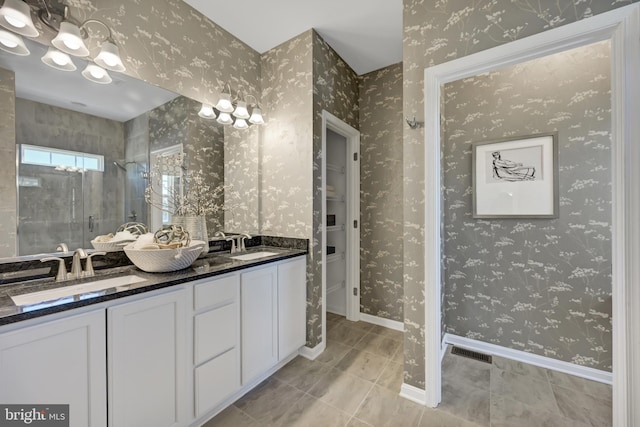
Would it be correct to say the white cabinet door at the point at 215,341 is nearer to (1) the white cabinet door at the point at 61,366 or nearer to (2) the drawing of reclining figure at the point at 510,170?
(1) the white cabinet door at the point at 61,366

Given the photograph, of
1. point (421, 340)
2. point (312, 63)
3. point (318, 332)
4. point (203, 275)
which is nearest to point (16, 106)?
point (203, 275)

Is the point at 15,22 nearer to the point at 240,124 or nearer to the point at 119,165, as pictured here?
the point at 119,165

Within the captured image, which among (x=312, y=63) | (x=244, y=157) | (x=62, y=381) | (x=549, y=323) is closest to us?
(x=62, y=381)

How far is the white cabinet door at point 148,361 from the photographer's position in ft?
3.49

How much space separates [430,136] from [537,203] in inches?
47.9

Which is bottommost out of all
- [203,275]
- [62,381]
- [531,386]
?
[531,386]

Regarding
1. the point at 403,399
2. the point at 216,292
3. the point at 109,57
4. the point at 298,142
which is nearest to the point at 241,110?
the point at 298,142

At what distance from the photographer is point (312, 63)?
212 centimetres

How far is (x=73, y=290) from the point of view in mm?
1107

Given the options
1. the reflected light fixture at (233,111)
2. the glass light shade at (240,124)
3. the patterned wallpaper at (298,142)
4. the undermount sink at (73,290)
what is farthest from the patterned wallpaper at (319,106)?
the undermount sink at (73,290)

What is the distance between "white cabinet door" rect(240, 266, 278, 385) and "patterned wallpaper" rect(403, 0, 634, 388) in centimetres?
97

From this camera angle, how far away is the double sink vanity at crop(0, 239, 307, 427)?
88cm

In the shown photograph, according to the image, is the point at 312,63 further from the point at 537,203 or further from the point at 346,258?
the point at 537,203

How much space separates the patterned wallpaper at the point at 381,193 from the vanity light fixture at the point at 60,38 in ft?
7.31
